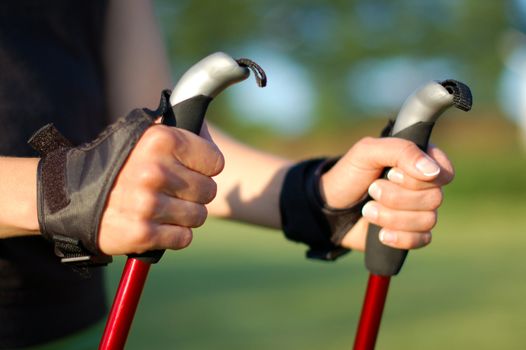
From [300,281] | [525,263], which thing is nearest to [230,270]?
[300,281]

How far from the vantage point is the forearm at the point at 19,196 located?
115 centimetres

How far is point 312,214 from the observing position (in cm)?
162

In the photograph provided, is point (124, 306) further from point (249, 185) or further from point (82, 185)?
point (249, 185)

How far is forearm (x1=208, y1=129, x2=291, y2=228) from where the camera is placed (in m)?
1.73

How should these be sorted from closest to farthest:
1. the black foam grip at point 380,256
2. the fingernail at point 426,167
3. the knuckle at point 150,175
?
the knuckle at point 150,175 < the fingernail at point 426,167 < the black foam grip at point 380,256

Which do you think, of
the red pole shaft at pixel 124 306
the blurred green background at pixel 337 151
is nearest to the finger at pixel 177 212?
the red pole shaft at pixel 124 306

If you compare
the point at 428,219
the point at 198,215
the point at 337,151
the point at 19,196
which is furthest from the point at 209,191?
the point at 337,151

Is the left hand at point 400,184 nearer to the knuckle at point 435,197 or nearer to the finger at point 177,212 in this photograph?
the knuckle at point 435,197

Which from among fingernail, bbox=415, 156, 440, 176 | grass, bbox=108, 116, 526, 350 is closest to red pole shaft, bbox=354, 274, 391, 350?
fingernail, bbox=415, 156, 440, 176

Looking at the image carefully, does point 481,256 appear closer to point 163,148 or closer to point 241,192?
point 241,192

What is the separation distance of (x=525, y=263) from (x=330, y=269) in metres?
2.15

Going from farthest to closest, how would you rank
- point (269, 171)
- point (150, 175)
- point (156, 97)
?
point (156, 97) → point (269, 171) → point (150, 175)

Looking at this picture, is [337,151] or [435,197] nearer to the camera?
[435,197]

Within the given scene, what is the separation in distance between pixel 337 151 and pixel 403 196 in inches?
1120
